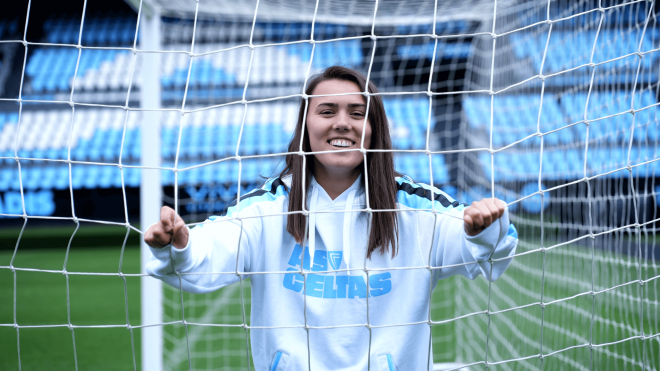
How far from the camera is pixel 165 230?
0.80m

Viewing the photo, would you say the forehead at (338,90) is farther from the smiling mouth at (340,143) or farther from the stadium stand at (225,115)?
the stadium stand at (225,115)

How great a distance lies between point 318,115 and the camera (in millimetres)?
1004

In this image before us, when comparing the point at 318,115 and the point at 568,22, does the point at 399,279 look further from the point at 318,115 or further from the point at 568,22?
the point at 568,22

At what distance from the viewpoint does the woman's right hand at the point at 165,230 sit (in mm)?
800

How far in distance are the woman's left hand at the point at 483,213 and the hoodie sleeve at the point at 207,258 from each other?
0.41m

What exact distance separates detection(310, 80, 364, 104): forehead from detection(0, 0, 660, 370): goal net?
0.14ft

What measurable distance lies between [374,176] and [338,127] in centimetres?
12

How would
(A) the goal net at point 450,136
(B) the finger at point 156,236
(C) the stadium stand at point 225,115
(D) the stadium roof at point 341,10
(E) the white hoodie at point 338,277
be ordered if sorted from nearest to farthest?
(B) the finger at point 156,236, (E) the white hoodie at point 338,277, (A) the goal net at point 450,136, (D) the stadium roof at point 341,10, (C) the stadium stand at point 225,115

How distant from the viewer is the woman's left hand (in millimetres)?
804

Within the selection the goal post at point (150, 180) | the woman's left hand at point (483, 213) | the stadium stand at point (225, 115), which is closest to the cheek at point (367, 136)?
the woman's left hand at point (483, 213)

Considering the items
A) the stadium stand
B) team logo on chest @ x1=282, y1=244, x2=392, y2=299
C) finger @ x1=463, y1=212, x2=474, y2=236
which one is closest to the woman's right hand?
team logo on chest @ x1=282, y1=244, x2=392, y2=299

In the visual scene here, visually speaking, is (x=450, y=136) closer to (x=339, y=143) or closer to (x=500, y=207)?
(x=339, y=143)

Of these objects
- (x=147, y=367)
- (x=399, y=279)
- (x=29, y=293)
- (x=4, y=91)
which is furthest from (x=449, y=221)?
(x=4, y=91)

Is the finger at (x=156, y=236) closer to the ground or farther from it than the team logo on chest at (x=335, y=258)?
farther from it
